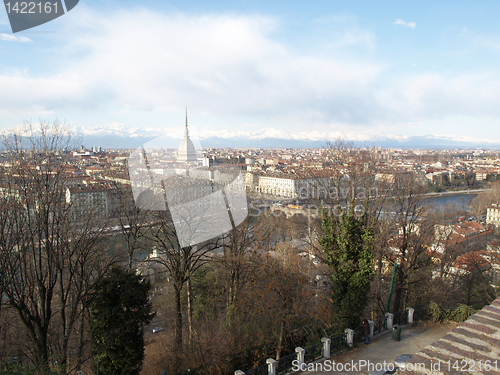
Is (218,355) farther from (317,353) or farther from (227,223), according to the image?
(227,223)

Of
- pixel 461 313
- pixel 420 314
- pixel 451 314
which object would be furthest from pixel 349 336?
pixel 461 313

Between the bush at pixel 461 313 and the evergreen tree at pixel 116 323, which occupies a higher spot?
the evergreen tree at pixel 116 323

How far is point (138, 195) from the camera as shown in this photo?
702cm

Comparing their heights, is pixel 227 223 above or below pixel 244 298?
above

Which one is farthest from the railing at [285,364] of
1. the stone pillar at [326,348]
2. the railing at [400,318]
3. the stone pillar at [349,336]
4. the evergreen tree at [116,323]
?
the railing at [400,318]

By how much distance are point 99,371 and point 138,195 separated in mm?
3541

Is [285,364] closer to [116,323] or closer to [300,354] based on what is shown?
[300,354]

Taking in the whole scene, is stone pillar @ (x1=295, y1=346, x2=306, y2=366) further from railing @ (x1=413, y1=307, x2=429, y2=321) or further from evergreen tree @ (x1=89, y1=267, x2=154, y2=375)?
railing @ (x1=413, y1=307, x2=429, y2=321)

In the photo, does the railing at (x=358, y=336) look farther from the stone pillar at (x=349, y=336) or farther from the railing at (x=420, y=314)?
the railing at (x=420, y=314)

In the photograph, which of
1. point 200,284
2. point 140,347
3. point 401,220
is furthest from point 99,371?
point 401,220

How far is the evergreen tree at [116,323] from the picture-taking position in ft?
13.6

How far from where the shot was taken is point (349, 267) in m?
5.88

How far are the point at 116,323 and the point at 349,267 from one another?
→ 382cm

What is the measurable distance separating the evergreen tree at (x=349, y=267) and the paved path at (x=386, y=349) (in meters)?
0.48
